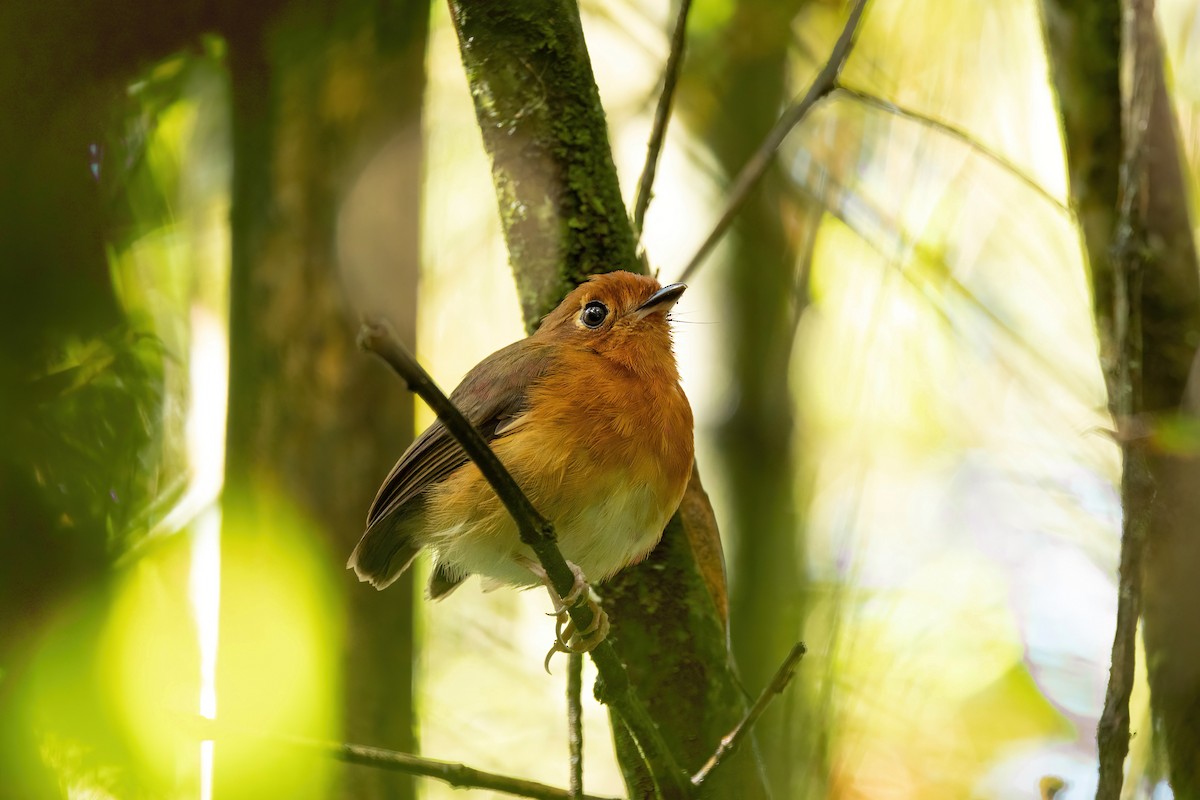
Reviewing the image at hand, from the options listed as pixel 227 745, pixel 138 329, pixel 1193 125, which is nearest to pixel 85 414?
pixel 138 329

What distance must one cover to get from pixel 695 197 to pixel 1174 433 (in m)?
4.09

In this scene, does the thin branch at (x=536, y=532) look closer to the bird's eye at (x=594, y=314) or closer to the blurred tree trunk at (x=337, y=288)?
the bird's eye at (x=594, y=314)

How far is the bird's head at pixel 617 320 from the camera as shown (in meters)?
3.33

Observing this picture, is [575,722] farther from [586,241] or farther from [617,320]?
[586,241]

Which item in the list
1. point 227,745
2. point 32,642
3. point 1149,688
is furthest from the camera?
point 227,745

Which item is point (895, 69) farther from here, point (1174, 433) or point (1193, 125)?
point (1174, 433)

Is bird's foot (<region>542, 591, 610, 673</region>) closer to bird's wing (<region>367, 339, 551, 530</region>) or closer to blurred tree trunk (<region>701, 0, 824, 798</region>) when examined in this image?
bird's wing (<region>367, 339, 551, 530</region>)

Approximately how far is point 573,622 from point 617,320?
100 centimetres

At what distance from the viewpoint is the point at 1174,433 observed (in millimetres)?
2670

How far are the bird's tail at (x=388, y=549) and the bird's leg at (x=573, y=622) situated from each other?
0.51 m

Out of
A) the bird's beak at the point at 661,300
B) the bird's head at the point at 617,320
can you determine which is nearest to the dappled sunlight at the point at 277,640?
the bird's head at the point at 617,320

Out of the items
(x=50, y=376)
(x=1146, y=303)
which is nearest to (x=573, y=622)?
(x=50, y=376)

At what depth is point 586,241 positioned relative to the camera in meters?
3.32

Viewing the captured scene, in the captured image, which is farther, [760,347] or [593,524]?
[760,347]
